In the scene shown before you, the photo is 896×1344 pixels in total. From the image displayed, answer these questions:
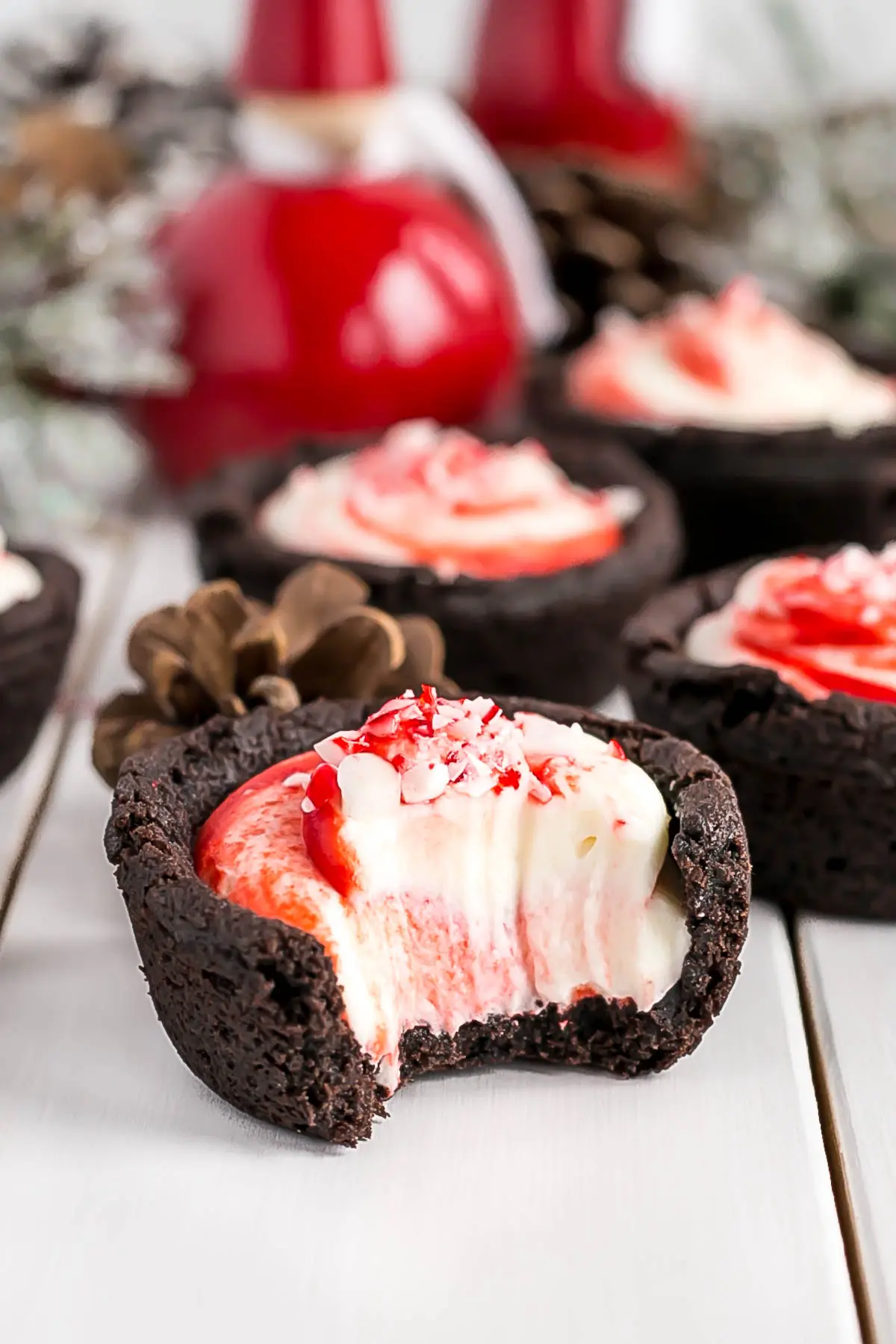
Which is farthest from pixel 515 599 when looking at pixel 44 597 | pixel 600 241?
pixel 600 241

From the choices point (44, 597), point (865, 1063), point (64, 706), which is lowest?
point (64, 706)

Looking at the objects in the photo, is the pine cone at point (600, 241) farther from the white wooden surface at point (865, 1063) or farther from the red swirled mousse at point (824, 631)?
the white wooden surface at point (865, 1063)

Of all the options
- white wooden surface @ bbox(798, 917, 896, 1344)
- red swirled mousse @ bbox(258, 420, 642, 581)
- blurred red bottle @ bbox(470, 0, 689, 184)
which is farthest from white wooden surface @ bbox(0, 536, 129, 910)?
blurred red bottle @ bbox(470, 0, 689, 184)

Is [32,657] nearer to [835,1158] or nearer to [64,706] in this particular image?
[64,706]

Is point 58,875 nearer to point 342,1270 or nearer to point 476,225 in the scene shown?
point 342,1270

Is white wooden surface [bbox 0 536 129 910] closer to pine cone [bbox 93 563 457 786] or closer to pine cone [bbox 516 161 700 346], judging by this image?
pine cone [bbox 93 563 457 786]

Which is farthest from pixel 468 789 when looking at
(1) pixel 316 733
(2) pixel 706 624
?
(2) pixel 706 624
